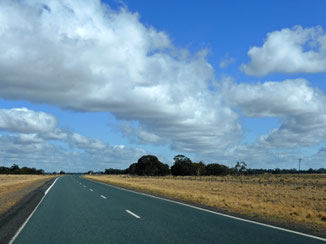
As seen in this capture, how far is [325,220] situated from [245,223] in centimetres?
445

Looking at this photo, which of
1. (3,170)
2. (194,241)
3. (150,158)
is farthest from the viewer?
(3,170)

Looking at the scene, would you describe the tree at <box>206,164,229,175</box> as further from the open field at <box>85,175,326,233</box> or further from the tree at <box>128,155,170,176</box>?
the open field at <box>85,175,326,233</box>

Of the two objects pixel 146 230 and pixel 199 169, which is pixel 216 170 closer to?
pixel 199 169

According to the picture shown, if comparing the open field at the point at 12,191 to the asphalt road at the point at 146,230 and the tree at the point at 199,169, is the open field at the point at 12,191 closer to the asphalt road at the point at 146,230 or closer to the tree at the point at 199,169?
the asphalt road at the point at 146,230

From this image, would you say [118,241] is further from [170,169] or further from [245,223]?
[170,169]

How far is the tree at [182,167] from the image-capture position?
419 ft

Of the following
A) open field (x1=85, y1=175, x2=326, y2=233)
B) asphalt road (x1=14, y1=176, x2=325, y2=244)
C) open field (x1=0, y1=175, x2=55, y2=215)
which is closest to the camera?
asphalt road (x1=14, y1=176, x2=325, y2=244)

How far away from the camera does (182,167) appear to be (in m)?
128

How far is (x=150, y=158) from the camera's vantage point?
130 m

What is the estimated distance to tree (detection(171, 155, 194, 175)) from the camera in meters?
128

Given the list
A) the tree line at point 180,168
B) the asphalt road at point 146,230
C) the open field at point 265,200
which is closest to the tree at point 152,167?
the tree line at point 180,168

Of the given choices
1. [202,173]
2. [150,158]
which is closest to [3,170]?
[150,158]

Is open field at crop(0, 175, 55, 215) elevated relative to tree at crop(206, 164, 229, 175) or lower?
lower

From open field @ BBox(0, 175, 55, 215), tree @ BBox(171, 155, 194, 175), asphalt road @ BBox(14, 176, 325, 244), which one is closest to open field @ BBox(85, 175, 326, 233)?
asphalt road @ BBox(14, 176, 325, 244)
